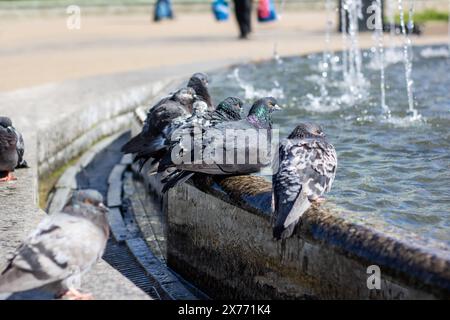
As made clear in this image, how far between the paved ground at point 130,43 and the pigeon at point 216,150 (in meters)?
6.47

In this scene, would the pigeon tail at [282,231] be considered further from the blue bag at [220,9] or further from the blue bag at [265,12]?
the blue bag at [220,9]

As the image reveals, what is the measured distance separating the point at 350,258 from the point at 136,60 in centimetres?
1031

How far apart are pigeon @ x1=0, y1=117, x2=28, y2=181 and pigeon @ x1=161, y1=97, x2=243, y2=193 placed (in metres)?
1.22

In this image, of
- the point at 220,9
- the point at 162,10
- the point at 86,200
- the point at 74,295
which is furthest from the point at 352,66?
the point at 162,10

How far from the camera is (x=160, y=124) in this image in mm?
5688

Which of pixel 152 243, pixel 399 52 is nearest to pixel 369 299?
pixel 152 243

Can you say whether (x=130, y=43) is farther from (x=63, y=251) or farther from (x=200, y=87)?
(x=63, y=251)

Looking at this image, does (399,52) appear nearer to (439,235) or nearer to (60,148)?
(60,148)

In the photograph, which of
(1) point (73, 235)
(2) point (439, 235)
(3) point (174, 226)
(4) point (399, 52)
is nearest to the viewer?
(1) point (73, 235)

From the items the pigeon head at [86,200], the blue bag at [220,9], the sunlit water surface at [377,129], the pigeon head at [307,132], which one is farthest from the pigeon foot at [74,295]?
the blue bag at [220,9]

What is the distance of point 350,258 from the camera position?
3656mm

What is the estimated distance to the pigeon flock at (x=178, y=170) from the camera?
11.6 feet

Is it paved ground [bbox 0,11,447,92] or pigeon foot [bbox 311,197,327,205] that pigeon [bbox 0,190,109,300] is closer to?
pigeon foot [bbox 311,197,327,205]
